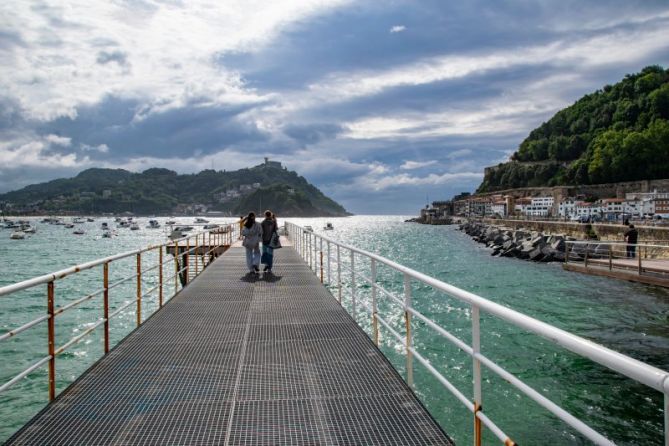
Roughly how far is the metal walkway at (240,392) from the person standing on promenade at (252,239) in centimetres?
488

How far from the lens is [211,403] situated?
4.40m

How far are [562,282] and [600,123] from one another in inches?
5630

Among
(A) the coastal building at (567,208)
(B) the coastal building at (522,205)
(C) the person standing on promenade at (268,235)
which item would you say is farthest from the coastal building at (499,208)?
(C) the person standing on promenade at (268,235)

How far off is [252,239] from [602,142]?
5365 inches

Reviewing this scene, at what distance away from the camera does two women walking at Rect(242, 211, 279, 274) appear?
1268cm

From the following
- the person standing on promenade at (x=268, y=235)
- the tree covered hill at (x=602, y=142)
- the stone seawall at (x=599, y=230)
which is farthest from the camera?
the tree covered hill at (x=602, y=142)

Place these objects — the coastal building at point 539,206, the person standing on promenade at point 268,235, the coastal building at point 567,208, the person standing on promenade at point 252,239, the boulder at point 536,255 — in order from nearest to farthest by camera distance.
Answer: the person standing on promenade at point 252,239 → the person standing on promenade at point 268,235 → the boulder at point 536,255 → the coastal building at point 567,208 → the coastal building at point 539,206

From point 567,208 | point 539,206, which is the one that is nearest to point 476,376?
point 567,208

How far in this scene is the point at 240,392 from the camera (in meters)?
4.66

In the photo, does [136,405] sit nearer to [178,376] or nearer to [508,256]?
[178,376]

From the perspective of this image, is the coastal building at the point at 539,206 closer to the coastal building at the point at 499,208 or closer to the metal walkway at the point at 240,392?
the coastal building at the point at 499,208

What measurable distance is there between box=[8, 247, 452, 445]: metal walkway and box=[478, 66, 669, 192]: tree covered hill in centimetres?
13119

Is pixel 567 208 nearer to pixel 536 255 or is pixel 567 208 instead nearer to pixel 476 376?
pixel 536 255

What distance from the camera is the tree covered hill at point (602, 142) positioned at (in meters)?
116
